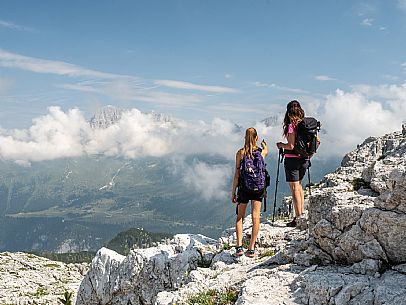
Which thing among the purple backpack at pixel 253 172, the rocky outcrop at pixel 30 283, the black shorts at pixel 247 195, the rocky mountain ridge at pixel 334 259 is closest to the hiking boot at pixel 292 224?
the rocky mountain ridge at pixel 334 259

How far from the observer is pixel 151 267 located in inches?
742

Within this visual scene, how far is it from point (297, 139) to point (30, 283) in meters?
73.1

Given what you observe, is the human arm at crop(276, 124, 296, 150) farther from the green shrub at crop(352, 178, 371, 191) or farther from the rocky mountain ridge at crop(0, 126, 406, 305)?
the green shrub at crop(352, 178, 371, 191)

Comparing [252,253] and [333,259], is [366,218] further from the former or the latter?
[252,253]

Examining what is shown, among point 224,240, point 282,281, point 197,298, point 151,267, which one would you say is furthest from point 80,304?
point 282,281

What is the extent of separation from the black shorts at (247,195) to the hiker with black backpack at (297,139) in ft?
7.91

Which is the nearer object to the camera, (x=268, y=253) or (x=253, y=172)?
(x=253, y=172)

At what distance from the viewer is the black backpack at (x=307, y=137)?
15445 millimetres

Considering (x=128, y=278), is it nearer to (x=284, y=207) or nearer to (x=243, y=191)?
(x=243, y=191)

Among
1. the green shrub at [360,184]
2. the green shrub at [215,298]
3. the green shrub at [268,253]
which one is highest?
the green shrub at [360,184]

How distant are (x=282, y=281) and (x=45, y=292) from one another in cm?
6063

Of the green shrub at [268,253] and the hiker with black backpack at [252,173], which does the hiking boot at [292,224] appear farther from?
the hiker with black backpack at [252,173]

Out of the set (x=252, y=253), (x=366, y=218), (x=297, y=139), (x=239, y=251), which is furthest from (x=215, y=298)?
(x=297, y=139)

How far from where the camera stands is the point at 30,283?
233 feet
